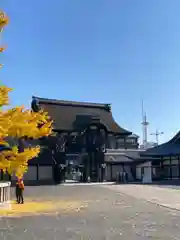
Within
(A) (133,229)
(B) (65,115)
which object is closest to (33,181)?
(B) (65,115)

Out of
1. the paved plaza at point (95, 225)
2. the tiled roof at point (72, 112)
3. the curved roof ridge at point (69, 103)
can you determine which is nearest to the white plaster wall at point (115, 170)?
the tiled roof at point (72, 112)

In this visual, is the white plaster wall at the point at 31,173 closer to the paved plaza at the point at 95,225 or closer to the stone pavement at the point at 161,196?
the stone pavement at the point at 161,196

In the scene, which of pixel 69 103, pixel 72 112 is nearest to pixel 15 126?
pixel 72 112

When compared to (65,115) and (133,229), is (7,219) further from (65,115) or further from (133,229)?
(65,115)

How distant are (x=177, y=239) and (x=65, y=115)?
45.9m

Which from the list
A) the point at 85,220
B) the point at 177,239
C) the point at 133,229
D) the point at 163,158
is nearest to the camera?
the point at 177,239

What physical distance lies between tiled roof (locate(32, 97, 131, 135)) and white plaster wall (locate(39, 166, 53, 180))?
634 cm

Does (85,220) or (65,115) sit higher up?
(65,115)

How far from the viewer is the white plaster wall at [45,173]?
4734 centimetres

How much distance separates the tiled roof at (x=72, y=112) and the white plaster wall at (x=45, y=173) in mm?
6340

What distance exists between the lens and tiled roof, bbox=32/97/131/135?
5330 centimetres

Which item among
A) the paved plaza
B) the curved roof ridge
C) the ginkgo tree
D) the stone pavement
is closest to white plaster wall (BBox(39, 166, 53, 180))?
the curved roof ridge

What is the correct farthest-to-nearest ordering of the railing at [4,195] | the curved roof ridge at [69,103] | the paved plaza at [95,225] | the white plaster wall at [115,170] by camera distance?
the curved roof ridge at [69,103] < the white plaster wall at [115,170] < the railing at [4,195] < the paved plaza at [95,225]

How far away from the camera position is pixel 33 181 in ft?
151
